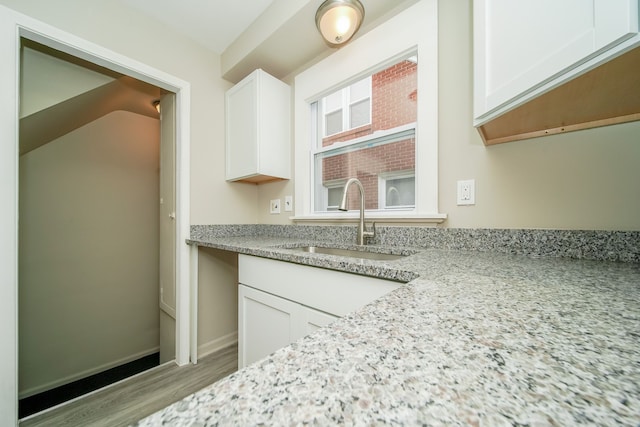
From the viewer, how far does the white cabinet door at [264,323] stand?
1030mm

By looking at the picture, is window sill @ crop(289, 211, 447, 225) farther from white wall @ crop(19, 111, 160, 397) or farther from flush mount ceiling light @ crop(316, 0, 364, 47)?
white wall @ crop(19, 111, 160, 397)

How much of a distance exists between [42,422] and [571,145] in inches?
103

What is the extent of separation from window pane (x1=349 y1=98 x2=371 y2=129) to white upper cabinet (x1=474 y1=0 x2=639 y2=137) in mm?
790

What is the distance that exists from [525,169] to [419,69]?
27.4 inches

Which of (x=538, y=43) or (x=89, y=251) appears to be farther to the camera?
(x=89, y=251)

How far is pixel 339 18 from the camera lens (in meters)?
1.22

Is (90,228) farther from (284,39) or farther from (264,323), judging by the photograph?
(284,39)

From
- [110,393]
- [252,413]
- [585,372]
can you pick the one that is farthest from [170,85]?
[585,372]

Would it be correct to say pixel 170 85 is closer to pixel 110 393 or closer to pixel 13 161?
pixel 13 161

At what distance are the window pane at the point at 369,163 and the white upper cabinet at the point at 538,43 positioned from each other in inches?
21.8

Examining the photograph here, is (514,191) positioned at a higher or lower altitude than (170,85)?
lower

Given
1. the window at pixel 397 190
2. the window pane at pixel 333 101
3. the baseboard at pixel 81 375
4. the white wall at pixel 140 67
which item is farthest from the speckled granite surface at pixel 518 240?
the baseboard at pixel 81 375

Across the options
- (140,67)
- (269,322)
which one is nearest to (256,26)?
(140,67)

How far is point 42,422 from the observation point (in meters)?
1.18
